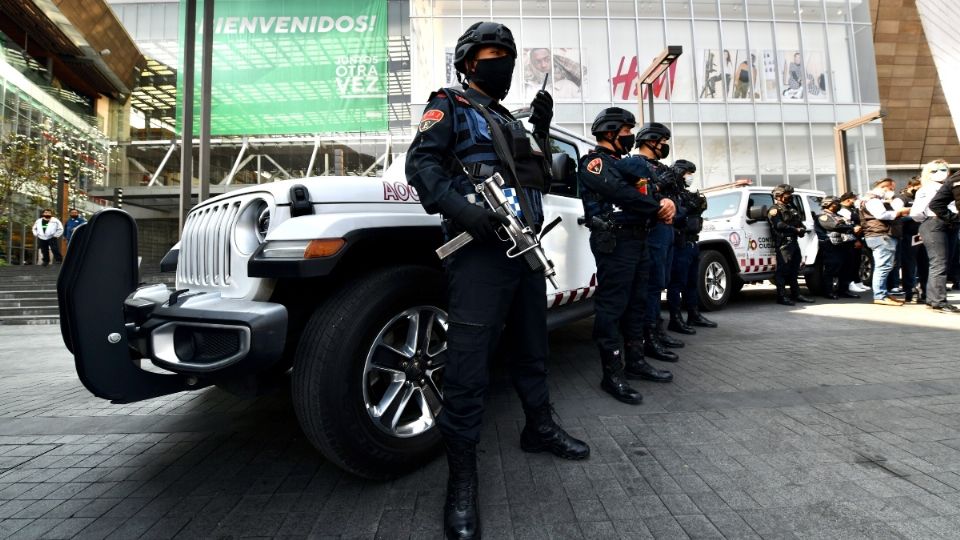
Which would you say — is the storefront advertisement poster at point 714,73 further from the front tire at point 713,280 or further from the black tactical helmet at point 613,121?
the black tactical helmet at point 613,121

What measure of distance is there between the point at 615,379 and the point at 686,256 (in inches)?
105

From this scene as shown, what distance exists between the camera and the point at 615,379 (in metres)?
2.90

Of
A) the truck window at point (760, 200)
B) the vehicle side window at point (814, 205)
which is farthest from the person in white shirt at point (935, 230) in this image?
the truck window at point (760, 200)

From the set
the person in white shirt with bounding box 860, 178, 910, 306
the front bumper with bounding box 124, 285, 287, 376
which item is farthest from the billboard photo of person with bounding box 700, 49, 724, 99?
the front bumper with bounding box 124, 285, 287, 376

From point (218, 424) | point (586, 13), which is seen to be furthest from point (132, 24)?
point (218, 424)

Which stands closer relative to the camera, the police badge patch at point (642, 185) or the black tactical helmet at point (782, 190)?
the police badge patch at point (642, 185)

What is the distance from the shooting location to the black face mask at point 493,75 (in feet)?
6.28

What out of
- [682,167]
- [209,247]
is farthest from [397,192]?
[682,167]

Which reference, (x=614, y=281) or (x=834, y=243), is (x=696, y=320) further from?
(x=834, y=243)

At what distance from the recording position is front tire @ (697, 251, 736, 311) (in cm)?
609

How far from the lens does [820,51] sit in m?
17.2

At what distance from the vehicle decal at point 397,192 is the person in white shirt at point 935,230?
22.4 feet

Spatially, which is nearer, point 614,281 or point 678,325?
point 614,281

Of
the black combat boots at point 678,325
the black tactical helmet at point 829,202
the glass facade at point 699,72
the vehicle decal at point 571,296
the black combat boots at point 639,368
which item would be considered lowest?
the black combat boots at point 639,368
